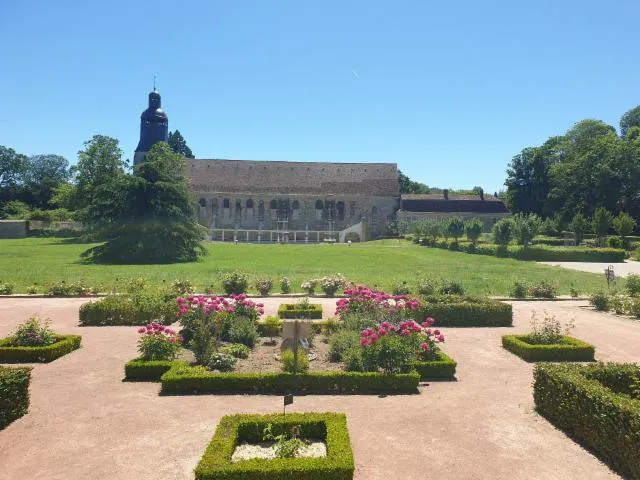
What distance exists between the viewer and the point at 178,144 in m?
92.0

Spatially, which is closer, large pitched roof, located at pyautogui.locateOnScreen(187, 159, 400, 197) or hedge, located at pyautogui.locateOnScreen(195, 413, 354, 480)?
hedge, located at pyautogui.locateOnScreen(195, 413, 354, 480)

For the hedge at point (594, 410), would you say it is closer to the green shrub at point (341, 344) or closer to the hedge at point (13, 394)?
the green shrub at point (341, 344)

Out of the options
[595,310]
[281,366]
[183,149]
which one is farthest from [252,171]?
[281,366]

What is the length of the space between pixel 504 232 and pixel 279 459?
140 ft

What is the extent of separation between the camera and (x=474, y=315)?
15789 millimetres

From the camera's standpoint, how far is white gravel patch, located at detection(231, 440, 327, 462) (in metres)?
6.71

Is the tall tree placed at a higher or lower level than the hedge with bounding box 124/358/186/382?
higher

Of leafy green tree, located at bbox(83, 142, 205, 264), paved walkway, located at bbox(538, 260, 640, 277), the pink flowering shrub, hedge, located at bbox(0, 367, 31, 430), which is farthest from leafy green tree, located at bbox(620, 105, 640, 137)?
hedge, located at bbox(0, 367, 31, 430)

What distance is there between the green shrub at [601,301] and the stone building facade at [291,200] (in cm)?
5209

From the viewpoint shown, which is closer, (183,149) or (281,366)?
(281,366)

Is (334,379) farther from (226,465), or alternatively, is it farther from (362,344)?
(226,465)

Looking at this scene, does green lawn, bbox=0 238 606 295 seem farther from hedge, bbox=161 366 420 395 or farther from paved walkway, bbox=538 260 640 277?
hedge, bbox=161 366 420 395

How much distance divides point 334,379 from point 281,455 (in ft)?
10.7

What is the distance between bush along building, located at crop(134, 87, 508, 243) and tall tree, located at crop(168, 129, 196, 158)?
1739 centimetres
